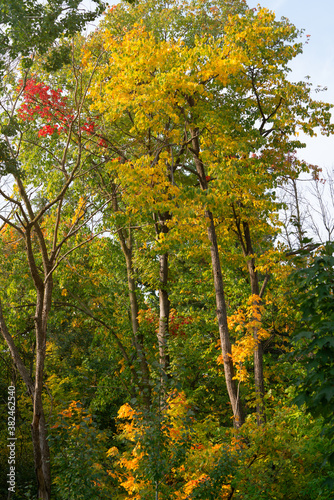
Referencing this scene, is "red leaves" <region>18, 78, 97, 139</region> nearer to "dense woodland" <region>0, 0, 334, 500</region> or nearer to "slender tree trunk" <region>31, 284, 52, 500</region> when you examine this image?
"dense woodland" <region>0, 0, 334, 500</region>

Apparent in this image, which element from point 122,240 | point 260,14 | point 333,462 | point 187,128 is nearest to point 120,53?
point 187,128

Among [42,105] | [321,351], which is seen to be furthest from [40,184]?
[321,351]

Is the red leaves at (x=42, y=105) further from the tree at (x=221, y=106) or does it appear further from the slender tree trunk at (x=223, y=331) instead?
the slender tree trunk at (x=223, y=331)

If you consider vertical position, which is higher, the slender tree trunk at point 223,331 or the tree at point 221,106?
the tree at point 221,106

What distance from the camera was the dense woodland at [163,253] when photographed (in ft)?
21.1

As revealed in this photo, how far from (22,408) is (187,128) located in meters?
10.4

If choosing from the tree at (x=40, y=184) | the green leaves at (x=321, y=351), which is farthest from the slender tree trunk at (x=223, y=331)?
the green leaves at (x=321, y=351)

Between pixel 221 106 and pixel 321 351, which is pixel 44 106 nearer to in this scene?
pixel 221 106

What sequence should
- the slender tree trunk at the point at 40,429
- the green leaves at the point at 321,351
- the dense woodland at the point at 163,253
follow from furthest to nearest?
the slender tree trunk at the point at 40,429 < the dense woodland at the point at 163,253 < the green leaves at the point at 321,351

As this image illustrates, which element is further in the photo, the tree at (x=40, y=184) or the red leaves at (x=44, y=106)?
the red leaves at (x=44, y=106)

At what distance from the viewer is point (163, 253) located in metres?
10.6

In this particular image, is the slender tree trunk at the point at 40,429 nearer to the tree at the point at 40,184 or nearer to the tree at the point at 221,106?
the tree at the point at 40,184

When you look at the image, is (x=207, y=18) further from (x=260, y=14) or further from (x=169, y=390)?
(x=169, y=390)

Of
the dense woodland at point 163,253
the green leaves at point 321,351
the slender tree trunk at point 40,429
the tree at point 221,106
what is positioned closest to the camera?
the green leaves at point 321,351
